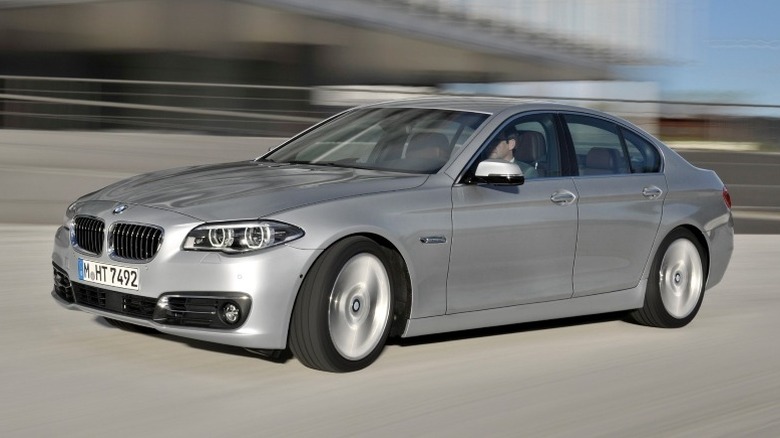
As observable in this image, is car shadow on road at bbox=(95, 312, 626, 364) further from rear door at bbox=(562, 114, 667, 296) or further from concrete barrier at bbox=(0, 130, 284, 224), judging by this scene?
concrete barrier at bbox=(0, 130, 284, 224)

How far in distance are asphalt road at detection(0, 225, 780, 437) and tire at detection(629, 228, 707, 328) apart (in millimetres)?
113

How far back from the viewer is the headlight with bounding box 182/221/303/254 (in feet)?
21.3

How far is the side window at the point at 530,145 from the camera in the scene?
7852 millimetres

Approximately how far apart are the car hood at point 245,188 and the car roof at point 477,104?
0.88m

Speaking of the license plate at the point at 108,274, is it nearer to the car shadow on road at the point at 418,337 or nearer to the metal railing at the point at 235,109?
the car shadow on road at the point at 418,337

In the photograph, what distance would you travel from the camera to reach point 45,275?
34.0 ft

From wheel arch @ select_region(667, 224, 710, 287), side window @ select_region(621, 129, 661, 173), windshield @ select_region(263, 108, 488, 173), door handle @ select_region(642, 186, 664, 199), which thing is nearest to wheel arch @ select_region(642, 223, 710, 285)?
wheel arch @ select_region(667, 224, 710, 287)

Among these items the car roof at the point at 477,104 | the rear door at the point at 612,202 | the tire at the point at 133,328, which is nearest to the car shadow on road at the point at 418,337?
the tire at the point at 133,328

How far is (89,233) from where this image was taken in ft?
A: 23.3

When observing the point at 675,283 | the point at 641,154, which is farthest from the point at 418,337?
the point at 641,154

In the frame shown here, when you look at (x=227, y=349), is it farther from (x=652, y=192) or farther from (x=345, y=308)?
(x=652, y=192)

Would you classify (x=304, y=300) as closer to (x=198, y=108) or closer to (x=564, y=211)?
(x=564, y=211)

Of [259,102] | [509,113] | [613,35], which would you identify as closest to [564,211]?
[509,113]

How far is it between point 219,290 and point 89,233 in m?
0.99
